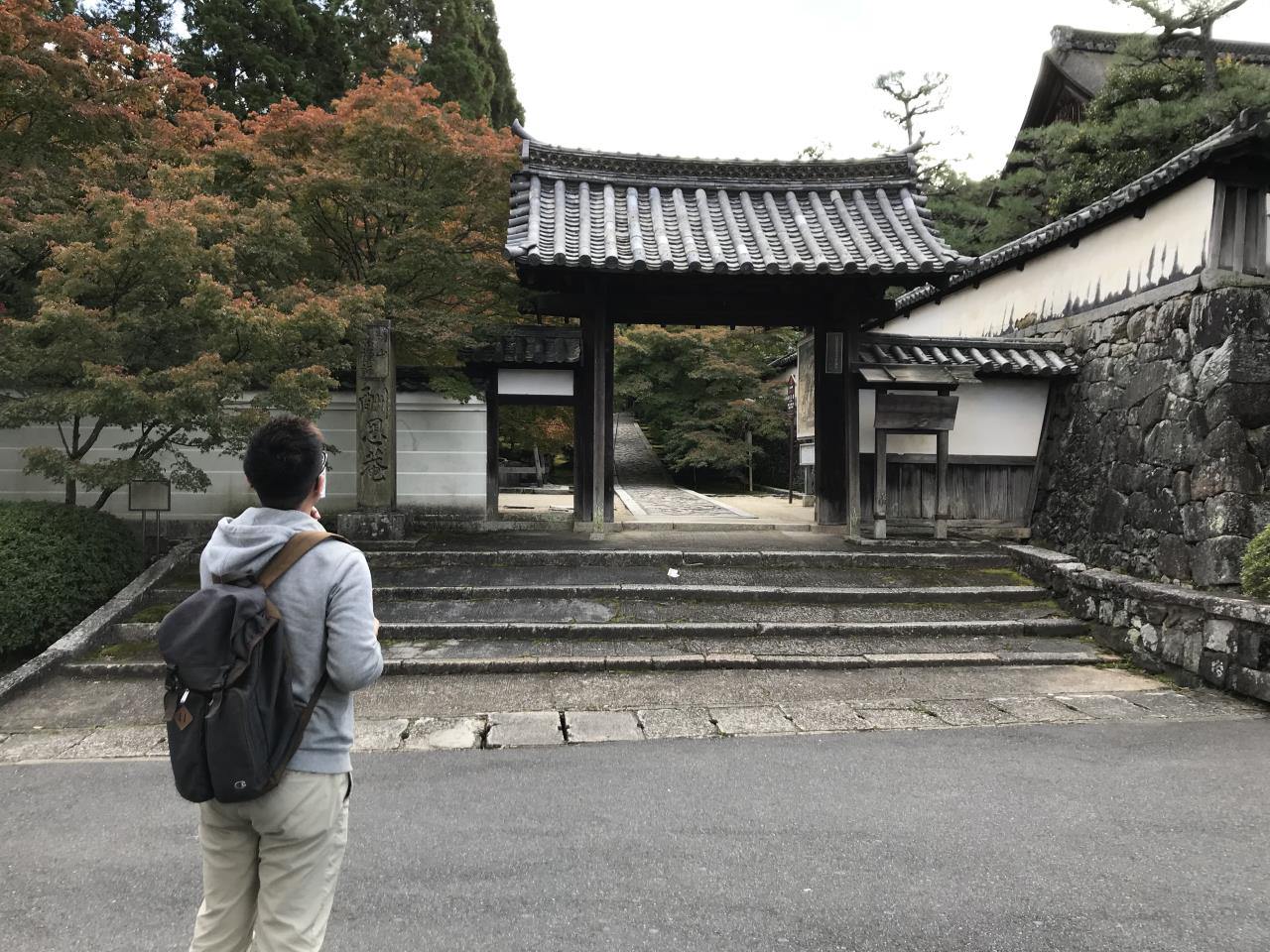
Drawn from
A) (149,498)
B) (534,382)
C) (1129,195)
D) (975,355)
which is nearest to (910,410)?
(975,355)

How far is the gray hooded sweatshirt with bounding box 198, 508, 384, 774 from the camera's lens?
2.00 meters

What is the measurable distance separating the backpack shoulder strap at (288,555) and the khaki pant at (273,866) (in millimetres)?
525

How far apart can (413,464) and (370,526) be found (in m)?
1.29

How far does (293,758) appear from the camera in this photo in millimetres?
1955

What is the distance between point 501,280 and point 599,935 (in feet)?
26.9

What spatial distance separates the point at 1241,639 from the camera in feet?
18.2

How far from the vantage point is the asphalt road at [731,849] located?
2.70 m

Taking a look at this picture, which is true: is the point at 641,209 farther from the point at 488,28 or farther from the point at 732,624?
the point at 488,28

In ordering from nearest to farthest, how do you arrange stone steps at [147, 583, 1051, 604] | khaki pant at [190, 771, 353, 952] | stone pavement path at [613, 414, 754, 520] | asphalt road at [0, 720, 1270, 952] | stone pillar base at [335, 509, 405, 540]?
khaki pant at [190, 771, 353, 952], asphalt road at [0, 720, 1270, 952], stone steps at [147, 583, 1051, 604], stone pillar base at [335, 509, 405, 540], stone pavement path at [613, 414, 754, 520]

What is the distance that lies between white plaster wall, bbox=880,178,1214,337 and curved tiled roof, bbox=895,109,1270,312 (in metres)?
0.18

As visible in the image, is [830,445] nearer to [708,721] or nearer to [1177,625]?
[1177,625]

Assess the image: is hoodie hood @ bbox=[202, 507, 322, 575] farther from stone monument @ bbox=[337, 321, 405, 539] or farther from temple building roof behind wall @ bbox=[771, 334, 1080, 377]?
temple building roof behind wall @ bbox=[771, 334, 1080, 377]

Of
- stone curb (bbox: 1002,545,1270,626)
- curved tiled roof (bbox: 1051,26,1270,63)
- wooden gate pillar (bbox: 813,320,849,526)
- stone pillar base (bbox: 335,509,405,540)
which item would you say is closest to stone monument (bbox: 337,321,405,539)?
stone pillar base (bbox: 335,509,405,540)

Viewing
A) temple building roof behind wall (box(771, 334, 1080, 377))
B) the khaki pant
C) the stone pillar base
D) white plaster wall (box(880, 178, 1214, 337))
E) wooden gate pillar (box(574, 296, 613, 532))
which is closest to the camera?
the khaki pant
